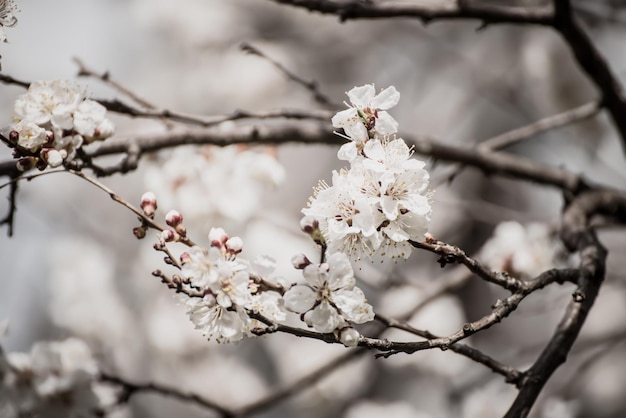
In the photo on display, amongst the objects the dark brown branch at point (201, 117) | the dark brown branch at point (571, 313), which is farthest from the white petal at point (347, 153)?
the dark brown branch at point (201, 117)

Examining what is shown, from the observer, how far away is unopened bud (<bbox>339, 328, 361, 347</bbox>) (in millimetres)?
875

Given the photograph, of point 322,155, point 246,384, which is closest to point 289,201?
point 322,155

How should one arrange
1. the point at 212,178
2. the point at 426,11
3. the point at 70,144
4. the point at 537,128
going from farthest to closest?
the point at 212,178, the point at 537,128, the point at 426,11, the point at 70,144

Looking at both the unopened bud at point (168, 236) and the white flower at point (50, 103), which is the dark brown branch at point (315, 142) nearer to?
the white flower at point (50, 103)

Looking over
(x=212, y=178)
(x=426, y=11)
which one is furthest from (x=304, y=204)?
(x=426, y=11)

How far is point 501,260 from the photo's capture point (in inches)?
75.9

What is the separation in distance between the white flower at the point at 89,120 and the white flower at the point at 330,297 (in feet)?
1.49

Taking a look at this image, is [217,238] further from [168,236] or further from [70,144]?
[70,144]

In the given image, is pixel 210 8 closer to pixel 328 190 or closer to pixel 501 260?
pixel 501 260

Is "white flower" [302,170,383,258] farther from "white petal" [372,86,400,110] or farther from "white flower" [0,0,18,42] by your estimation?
"white flower" [0,0,18,42]

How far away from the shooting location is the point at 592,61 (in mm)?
1654

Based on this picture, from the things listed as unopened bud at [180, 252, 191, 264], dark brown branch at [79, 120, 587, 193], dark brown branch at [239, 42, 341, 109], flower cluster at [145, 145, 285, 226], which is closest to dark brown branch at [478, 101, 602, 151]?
dark brown branch at [79, 120, 587, 193]

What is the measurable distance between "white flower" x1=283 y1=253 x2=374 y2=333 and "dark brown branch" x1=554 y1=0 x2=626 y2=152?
3.25 feet

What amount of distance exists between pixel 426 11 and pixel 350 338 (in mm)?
928
